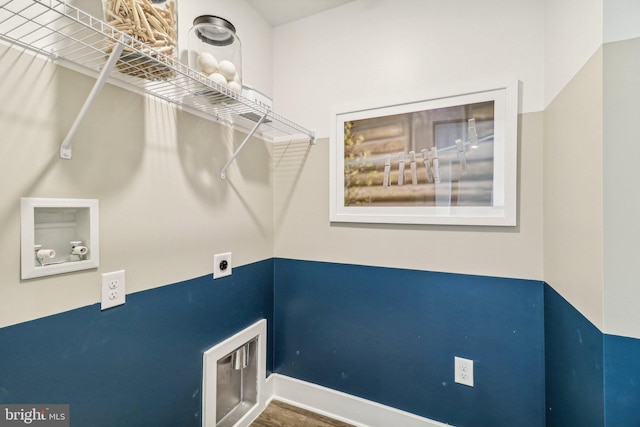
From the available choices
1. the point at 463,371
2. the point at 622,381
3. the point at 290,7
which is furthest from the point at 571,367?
the point at 290,7

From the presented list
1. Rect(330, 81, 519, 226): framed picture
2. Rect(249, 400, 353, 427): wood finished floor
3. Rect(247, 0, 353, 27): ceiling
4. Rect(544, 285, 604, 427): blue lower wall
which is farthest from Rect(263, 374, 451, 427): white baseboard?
Rect(247, 0, 353, 27): ceiling

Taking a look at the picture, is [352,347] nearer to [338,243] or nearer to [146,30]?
[338,243]

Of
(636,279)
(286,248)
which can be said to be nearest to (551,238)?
(636,279)

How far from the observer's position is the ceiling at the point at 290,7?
63.9 inches

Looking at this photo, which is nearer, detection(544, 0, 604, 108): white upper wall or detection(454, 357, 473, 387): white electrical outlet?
detection(544, 0, 604, 108): white upper wall

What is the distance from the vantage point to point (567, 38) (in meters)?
1.00

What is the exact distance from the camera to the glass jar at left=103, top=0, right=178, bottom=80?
829 millimetres

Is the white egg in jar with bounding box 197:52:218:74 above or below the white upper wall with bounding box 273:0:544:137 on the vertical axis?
below

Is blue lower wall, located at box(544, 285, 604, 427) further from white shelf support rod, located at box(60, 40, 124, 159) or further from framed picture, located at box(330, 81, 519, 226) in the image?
white shelf support rod, located at box(60, 40, 124, 159)

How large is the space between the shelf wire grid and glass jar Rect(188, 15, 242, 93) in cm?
9

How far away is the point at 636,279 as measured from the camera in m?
0.74

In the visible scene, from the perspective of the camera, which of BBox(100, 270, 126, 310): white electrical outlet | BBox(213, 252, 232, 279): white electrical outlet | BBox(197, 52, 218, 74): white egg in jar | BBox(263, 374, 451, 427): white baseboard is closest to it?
BBox(100, 270, 126, 310): white electrical outlet

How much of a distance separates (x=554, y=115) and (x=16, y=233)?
1.82 meters

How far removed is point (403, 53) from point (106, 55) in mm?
1299
